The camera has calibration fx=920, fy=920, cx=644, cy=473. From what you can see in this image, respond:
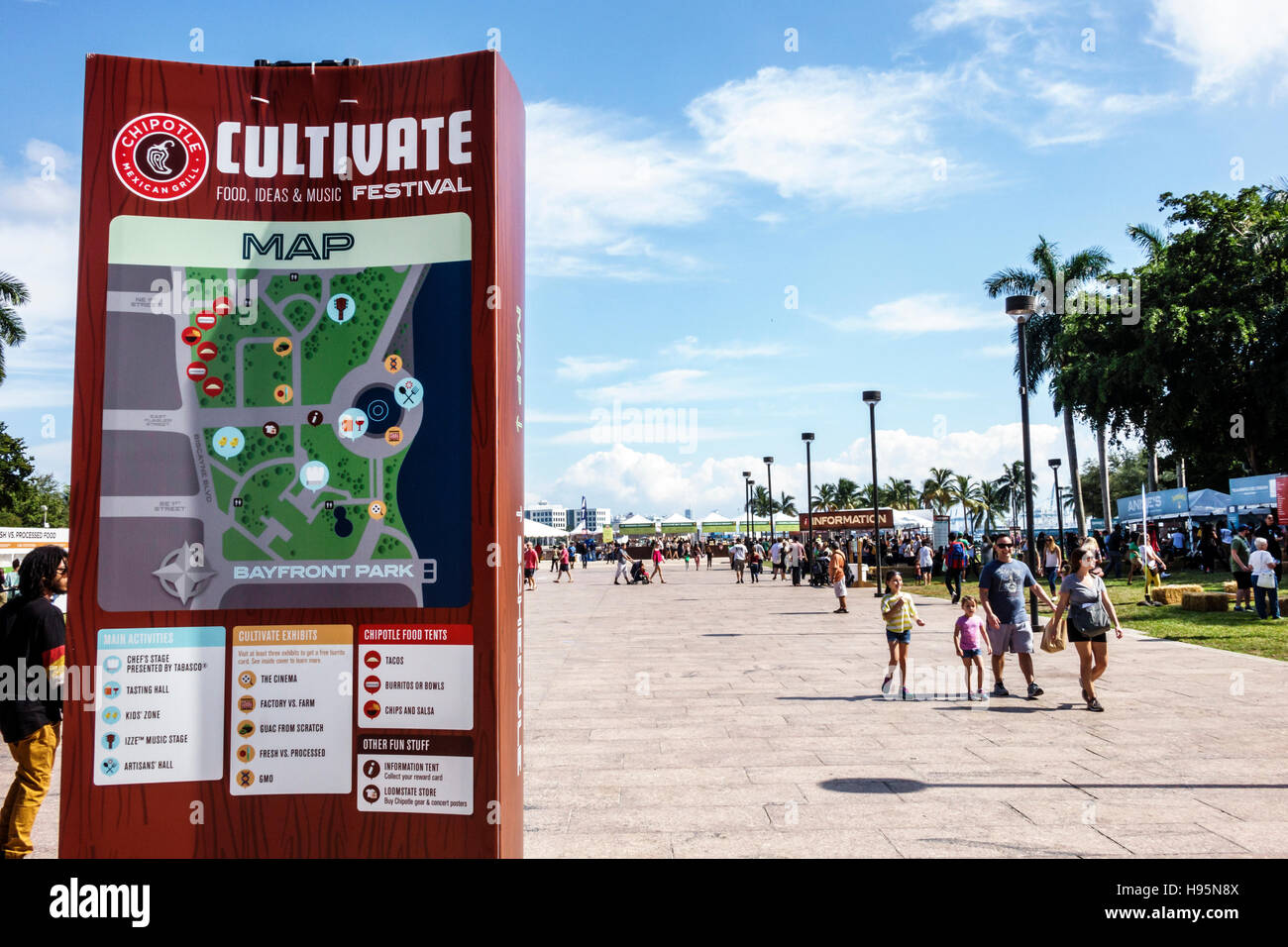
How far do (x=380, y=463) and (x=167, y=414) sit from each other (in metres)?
0.79

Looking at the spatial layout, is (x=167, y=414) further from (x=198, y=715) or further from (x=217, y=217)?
(x=198, y=715)

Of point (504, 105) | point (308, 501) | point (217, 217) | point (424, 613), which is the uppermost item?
point (504, 105)

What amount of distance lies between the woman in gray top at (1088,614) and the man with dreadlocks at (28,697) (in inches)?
341

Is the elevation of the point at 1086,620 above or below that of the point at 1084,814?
above

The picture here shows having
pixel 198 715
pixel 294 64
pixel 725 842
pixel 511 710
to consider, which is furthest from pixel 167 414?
pixel 725 842

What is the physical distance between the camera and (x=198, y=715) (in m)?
3.37

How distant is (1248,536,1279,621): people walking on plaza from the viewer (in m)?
16.4

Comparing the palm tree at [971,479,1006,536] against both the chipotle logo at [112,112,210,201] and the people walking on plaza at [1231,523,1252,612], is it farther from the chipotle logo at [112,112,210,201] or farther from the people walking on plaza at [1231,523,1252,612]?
the chipotle logo at [112,112,210,201]

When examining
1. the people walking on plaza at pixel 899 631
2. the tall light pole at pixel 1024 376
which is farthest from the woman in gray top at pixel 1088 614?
the tall light pole at pixel 1024 376

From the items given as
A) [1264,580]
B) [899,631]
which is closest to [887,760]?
[899,631]

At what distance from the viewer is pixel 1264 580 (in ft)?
53.8

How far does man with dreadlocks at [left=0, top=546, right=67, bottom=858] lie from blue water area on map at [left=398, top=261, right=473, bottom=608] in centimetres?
295

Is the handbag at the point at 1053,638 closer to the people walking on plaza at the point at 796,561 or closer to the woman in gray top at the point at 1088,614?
the woman in gray top at the point at 1088,614
